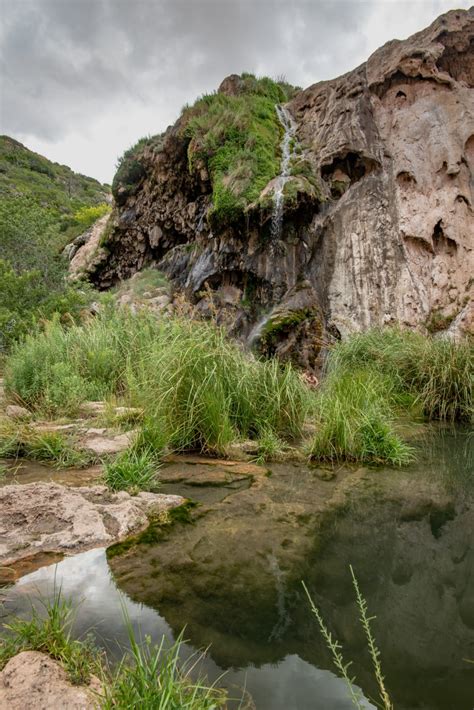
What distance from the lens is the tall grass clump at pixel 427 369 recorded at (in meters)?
6.21

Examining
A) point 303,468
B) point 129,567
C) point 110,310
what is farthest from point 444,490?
point 110,310

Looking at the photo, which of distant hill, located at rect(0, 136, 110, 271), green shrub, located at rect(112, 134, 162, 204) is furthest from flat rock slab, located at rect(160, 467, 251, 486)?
green shrub, located at rect(112, 134, 162, 204)

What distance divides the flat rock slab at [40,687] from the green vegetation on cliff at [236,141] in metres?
11.2

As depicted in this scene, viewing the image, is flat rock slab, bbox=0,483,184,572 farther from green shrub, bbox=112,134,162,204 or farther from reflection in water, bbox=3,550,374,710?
green shrub, bbox=112,134,162,204

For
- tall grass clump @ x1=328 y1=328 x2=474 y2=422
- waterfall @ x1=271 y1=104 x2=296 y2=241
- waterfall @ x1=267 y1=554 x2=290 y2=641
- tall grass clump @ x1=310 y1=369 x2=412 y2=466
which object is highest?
waterfall @ x1=271 y1=104 x2=296 y2=241

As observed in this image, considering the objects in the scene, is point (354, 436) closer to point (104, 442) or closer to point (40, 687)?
point (104, 442)

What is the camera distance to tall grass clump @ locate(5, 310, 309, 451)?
3.98m

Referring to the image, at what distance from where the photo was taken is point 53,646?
4.30 ft

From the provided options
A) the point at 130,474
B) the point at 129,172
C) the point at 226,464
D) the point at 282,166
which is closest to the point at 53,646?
the point at 130,474

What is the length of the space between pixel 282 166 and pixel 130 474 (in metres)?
11.6

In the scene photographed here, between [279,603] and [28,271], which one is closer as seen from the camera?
[279,603]

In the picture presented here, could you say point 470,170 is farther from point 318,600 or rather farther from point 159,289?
point 318,600

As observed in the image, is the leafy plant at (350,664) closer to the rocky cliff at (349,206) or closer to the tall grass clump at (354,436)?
the tall grass clump at (354,436)

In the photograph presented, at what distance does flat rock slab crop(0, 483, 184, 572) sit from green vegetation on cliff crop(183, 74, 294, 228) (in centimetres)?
992
